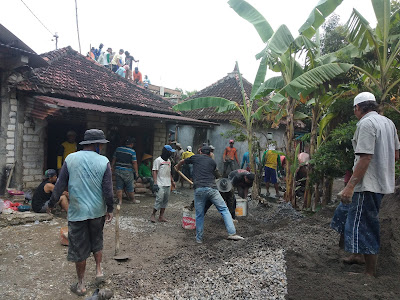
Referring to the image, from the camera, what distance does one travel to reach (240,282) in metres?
3.34

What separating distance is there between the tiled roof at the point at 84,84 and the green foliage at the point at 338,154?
6.61 metres

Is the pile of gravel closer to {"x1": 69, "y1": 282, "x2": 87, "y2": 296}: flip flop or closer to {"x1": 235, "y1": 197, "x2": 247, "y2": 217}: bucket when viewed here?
{"x1": 69, "y1": 282, "x2": 87, "y2": 296}: flip flop

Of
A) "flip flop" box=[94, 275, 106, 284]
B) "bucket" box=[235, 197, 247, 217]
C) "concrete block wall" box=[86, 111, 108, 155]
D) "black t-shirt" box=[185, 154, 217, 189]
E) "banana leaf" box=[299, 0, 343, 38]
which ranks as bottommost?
"flip flop" box=[94, 275, 106, 284]

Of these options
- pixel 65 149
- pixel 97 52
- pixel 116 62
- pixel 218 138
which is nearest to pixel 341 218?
pixel 65 149

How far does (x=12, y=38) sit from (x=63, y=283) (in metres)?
5.86

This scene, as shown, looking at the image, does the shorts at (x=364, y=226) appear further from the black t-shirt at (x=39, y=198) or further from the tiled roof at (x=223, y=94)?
the tiled roof at (x=223, y=94)

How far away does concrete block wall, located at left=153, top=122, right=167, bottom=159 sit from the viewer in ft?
37.4

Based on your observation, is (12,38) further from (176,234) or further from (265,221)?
(265,221)

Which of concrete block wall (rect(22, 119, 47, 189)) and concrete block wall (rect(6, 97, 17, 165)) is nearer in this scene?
concrete block wall (rect(6, 97, 17, 165))

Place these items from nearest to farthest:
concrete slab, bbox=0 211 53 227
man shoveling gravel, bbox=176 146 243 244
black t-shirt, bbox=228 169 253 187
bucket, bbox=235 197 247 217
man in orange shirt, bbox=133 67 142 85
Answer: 1. man shoveling gravel, bbox=176 146 243 244
2. concrete slab, bbox=0 211 53 227
3. bucket, bbox=235 197 247 217
4. black t-shirt, bbox=228 169 253 187
5. man in orange shirt, bbox=133 67 142 85

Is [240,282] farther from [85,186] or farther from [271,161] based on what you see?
[271,161]

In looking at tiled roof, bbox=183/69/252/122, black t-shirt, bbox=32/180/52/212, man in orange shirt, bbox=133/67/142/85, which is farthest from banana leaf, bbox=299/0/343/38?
man in orange shirt, bbox=133/67/142/85

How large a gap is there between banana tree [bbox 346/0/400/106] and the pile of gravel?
13.6 ft

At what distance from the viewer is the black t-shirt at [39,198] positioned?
634 cm
